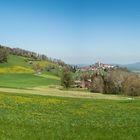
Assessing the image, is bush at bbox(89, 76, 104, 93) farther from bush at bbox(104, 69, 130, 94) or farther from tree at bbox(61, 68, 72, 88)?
tree at bbox(61, 68, 72, 88)

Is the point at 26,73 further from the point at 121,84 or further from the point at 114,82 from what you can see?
the point at 121,84

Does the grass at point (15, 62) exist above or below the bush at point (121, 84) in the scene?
above

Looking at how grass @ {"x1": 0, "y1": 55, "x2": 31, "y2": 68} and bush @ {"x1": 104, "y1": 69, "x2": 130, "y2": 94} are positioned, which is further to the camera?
grass @ {"x1": 0, "y1": 55, "x2": 31, "y2": 68}

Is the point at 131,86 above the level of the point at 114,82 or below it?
below

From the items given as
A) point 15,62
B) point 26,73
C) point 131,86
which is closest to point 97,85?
point 131,86

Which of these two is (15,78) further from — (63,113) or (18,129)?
(18,129)

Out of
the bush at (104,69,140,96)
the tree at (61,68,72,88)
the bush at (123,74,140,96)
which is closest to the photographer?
the bush at (123,74,140,96)

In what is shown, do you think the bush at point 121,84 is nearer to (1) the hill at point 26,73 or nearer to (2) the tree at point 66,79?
(2) the tree at point 66,79

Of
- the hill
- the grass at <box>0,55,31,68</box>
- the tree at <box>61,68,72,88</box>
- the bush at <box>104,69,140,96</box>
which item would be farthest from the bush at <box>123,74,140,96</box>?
the grass at <box>0,55,31,68</box>

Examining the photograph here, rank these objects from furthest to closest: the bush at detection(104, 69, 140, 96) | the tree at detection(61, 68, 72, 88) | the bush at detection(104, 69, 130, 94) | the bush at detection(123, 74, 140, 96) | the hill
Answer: the hill → the tree at detection(61, 68, 72, 88) → the bush at detection(104, 69, 130, 94) → the bush at detection(104, 69, 140, 96) → the bush at detection(123, 74, 140, 96)

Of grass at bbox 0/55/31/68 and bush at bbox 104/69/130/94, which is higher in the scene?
grass at bbox 0/55/31/68

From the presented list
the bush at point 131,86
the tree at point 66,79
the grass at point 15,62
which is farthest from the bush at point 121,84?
the grass at point 15,62

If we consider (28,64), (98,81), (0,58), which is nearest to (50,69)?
(28,64)

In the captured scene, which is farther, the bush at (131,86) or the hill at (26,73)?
the hill at (26,73)
